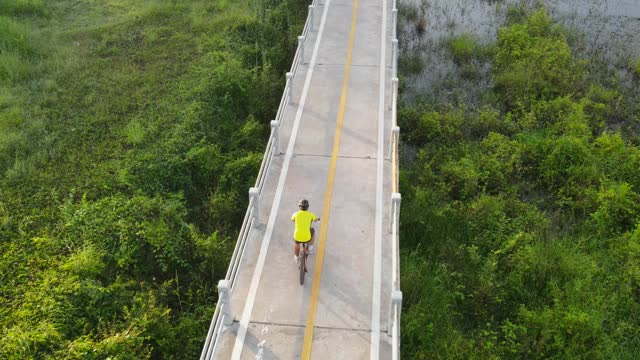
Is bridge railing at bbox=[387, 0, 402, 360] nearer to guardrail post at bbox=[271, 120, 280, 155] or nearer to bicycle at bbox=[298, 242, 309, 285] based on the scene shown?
bicycle at bbox=[298, 242, 309, 285]

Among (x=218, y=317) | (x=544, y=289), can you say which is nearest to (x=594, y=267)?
(x=544, y=289)

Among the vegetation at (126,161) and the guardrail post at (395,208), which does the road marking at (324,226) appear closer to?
the guardrail post at (395,208)

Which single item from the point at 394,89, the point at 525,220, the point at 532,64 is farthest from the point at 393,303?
the point at 532,64

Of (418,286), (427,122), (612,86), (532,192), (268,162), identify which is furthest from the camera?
(612,86)

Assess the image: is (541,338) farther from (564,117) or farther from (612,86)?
(612,86)

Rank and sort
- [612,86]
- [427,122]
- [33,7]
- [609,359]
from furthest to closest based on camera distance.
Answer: [33,7] → [612,86] → [427,122] → [609,359]
